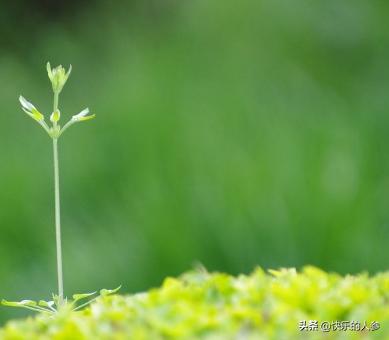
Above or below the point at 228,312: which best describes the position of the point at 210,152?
above

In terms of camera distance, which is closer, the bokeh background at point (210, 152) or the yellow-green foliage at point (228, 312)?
the yellow-green foliage at point (228, 312)

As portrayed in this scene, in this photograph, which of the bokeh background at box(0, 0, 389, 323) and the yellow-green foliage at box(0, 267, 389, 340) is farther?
the bokeh background at box(0, 0, 389, 323)

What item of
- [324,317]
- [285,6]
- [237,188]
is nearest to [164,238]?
[237,188]

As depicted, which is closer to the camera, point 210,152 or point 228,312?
point 228,312

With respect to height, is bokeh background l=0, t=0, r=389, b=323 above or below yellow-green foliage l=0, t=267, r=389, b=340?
above
